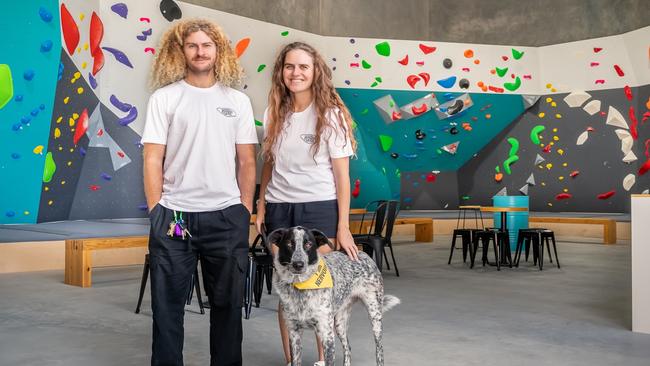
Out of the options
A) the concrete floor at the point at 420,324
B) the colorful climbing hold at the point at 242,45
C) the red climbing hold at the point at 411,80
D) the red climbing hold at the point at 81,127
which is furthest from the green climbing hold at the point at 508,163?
the red climbing hold at the point at 81,127

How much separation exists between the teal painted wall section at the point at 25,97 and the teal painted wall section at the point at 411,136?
5.36 metres

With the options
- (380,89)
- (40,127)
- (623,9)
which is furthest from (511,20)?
(40,127)

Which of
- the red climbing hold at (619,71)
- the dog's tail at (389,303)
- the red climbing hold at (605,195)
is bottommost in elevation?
the dog's tail at (389,303)

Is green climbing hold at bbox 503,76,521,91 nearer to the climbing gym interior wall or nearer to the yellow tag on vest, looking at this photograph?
the climbing gym interior wall

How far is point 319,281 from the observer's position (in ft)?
7.76

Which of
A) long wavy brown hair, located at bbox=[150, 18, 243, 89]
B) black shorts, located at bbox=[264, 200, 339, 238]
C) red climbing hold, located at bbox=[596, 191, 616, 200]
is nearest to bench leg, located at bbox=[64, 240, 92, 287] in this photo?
black shorts, located at bbox=[264, 200, 339, 238]

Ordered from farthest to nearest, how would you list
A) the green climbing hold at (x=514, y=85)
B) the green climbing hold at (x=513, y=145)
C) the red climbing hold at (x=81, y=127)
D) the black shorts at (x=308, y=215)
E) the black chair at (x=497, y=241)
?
the green climbing hold at (x=513, y=145) < the green climbing hold at (x=514, y=85) < the red climbing hold at (x=81, y=127) < the black chair at (x=497, y=241) < the black shorts at (x=308, y=215)

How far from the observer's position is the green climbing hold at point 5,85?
6.78 metres

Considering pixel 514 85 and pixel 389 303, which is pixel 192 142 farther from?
pixel 514 85

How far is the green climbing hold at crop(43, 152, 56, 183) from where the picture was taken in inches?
288

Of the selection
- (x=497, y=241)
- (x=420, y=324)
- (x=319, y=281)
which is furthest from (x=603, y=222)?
(x=319, y=281)

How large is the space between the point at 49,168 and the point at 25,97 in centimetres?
86

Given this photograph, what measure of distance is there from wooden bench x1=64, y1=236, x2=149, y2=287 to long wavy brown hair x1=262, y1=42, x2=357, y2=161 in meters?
3.66

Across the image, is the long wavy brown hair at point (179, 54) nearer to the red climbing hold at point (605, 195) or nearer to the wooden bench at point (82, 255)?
the wooden bench at point (82, 255)
